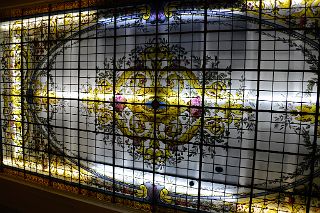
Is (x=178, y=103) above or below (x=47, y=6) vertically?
below

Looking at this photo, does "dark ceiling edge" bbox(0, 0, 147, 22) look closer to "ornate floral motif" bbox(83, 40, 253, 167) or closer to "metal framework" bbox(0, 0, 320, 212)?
"metal framework" bbox(0, 0, 320, 212)

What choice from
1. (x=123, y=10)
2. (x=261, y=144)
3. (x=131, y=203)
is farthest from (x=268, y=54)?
(x=131, y=203)

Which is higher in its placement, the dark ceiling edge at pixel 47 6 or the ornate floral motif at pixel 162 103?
the dark ceiling edge at pixel 47 6

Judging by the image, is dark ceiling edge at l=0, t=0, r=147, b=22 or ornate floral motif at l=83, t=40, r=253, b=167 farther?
dark ceiling edge at l=0, t=0, r=147, b=22

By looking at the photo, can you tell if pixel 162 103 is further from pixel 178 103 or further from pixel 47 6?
pixel 47 6

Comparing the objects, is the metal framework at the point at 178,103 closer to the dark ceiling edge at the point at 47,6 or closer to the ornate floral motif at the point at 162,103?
the ornate floral motif at the point at 162,103

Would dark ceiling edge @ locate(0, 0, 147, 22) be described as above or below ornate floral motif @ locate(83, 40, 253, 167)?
above

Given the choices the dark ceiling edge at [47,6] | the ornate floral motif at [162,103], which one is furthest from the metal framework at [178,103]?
the dark ceiling edge at [47,6]

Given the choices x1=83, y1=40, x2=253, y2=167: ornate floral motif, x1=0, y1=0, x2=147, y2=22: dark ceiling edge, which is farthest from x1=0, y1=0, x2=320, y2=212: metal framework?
x1=0, y1=0, x2=147, y2=22: dark ceiling edge

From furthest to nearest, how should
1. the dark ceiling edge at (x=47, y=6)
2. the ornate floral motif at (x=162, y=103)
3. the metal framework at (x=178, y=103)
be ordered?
the dark ceiling edge at (x=47, y=6), the ornate floral motif at (x=162, y=103), the metal framework at (x=178, y=103)

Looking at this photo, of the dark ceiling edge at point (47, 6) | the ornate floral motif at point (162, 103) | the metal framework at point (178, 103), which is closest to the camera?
the metal framework at point (178, 103)

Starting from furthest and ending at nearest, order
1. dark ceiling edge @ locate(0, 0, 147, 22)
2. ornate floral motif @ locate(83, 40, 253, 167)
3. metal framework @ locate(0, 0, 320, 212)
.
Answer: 1. dark ceiling edge @ locate(0, 0, 147, 22)
2. ornate floral motif @ locate(83, 40, 253, 167)
3. metal framework @ locate(0, 0, 320, 212)

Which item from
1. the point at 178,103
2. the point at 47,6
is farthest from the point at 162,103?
the point at 47,6

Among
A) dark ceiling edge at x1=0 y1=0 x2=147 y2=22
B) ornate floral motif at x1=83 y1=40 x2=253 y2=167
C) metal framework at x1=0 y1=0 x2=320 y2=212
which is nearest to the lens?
metal framework at x1=0 y1=0 x2=320 y2=212
